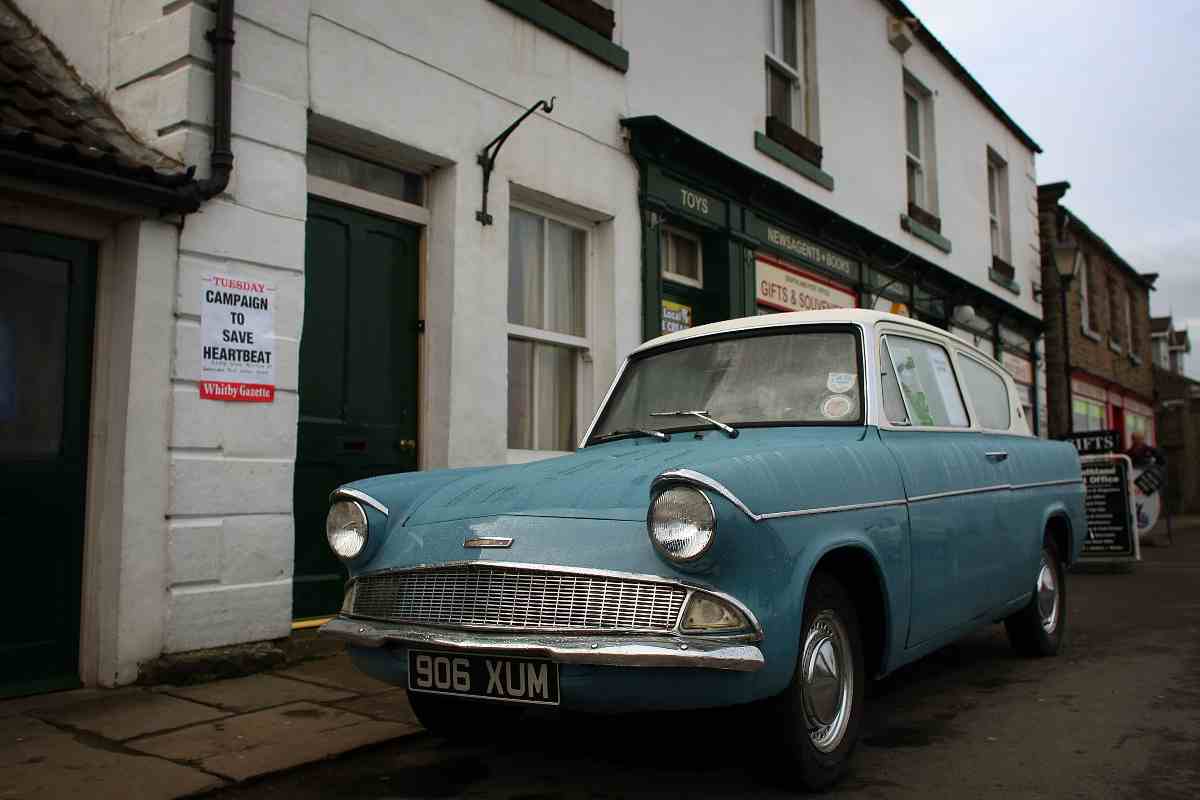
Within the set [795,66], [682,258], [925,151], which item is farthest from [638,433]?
[925,151]

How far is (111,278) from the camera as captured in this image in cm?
525

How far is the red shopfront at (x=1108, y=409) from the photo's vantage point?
20297mm

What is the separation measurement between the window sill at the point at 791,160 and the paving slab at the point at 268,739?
7605 millimetres

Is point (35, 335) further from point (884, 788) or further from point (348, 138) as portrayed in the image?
point (884, 788)

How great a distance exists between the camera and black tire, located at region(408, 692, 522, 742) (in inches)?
153

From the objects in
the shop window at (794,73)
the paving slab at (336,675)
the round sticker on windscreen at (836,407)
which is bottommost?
the paving slab at (336,675)

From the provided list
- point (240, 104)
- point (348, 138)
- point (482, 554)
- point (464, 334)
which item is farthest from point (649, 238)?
point (482, 554)

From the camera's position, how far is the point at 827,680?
Answer: 3.32m

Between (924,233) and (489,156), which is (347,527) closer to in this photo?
(489,156)

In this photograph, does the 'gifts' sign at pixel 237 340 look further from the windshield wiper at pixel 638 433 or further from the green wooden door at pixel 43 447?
the windshield wiper at pixel 638 433

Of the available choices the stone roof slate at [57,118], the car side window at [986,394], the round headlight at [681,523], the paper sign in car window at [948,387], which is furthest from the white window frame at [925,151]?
the round headlight at [681,523]

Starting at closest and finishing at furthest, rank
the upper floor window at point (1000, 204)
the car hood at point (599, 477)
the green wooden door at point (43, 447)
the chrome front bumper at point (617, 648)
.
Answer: the chrome front bumper at point (617, 648), the car hood at point (599, 477), the green wooden door at point (43, 447), the upper floor window at point (1000, 204)

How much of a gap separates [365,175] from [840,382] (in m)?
3.85

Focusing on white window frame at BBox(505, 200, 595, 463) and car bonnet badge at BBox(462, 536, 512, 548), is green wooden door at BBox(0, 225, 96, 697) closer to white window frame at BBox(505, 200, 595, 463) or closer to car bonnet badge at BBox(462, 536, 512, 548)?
car bonnet badge at BBox(462, 536, 512, 548)
